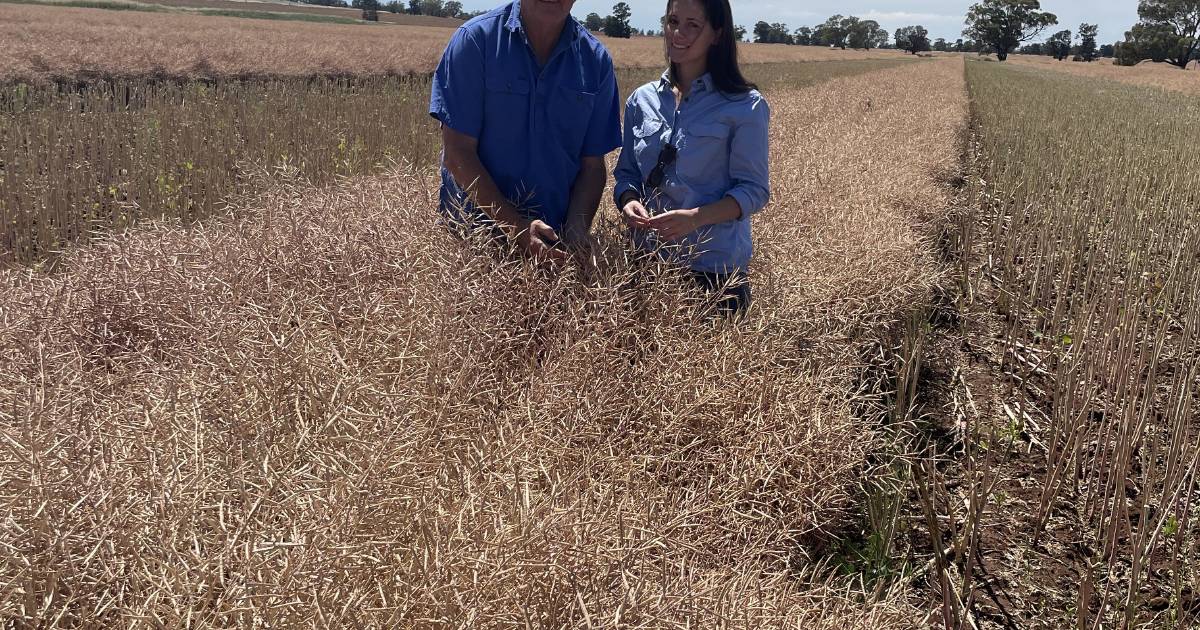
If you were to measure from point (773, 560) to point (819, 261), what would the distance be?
76.7 inches

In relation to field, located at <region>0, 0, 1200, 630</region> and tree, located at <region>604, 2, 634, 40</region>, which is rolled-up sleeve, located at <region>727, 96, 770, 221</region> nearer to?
field, located at <region>0, 0, 1200, 630</region>

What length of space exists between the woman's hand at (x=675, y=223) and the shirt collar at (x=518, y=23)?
2.20ft

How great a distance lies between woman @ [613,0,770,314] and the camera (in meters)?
2.66

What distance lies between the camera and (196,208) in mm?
5680

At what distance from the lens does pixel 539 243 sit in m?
2.44

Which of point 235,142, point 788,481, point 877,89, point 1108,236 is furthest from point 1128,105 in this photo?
point 788,481

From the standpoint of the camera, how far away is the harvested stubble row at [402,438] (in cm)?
136

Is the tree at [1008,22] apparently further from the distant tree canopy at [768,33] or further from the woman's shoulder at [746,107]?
the woman's shoulder at [746,107]

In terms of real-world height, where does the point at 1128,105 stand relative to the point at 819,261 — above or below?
above

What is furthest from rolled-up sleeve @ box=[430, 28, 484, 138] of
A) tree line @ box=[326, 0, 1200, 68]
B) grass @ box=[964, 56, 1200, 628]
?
tree line @ box=[326, 0, 1200, 68]

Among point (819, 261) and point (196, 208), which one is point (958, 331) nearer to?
point (819, 261)

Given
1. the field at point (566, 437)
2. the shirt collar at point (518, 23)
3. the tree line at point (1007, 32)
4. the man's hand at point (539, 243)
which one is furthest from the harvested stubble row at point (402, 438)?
the tree line at point (1007, 32)

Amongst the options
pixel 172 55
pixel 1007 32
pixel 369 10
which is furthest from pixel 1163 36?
pixel 172 55

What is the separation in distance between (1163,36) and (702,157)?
90.3 meters
